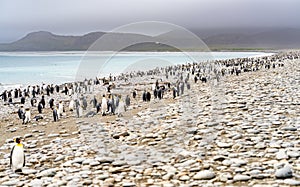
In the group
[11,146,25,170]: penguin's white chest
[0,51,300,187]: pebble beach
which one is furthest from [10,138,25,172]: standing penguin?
[0,51,300,187]: pebble beach

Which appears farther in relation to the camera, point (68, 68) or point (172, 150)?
point (68, 68)

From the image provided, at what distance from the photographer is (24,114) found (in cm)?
1277

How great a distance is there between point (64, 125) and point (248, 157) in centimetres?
652

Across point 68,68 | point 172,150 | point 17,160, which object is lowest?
point 17,160

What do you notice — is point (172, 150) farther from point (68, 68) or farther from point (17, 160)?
point (68, 68)

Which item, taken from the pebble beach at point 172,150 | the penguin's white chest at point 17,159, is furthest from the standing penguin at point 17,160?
the pebble beach at point 172,150

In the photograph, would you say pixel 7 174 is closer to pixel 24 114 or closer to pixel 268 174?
pixel 268 174

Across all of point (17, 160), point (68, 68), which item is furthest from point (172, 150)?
point (68, 68)

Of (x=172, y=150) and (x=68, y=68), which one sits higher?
(x=68, y=68)

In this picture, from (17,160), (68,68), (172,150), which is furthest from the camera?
(68,68)

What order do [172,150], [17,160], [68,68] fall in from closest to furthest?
1. [17,160]
2. [172,150]
3. [68,68]

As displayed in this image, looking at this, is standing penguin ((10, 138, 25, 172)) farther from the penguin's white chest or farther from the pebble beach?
the pebble beach

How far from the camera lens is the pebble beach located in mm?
4957

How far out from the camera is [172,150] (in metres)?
6.32
